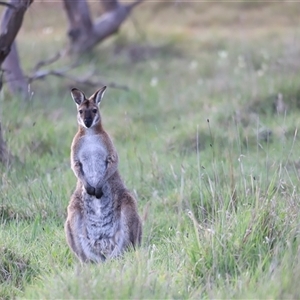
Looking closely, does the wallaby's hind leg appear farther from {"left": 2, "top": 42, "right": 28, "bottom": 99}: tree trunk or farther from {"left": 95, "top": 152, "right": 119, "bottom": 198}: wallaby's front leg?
{"left": 2, "top": 42, "right": 28, "bottom": 99}: tree trunk

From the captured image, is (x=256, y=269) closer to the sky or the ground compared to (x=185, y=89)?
closer to the sky

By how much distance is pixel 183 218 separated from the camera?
6473mm

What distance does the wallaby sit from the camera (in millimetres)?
5887

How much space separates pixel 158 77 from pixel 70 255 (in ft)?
26.2

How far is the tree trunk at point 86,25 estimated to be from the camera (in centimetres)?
1405

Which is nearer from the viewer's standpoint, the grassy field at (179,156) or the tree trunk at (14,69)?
the grassy field at (179,156)

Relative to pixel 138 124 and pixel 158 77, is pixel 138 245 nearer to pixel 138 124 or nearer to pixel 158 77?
pixel 138 124

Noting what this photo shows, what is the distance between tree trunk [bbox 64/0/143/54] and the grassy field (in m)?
0.36

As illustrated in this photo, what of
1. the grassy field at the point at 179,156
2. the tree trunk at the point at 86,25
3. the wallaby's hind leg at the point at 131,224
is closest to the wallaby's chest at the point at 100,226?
the wallaby's hind leg at the point at 131,224

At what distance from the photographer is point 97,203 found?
603 centimetres

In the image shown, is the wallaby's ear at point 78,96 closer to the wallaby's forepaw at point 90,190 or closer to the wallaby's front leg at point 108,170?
the wallaby's front leg at point 108,170

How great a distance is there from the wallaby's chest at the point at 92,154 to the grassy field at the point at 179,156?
0.66m

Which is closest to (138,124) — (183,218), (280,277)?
(183,218)

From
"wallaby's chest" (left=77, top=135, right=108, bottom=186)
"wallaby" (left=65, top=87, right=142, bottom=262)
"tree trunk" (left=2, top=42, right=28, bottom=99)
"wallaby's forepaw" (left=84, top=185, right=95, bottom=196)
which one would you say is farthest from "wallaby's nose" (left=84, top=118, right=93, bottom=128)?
"tree trunk" (left=2, top=42, right=28, bottom=99)
